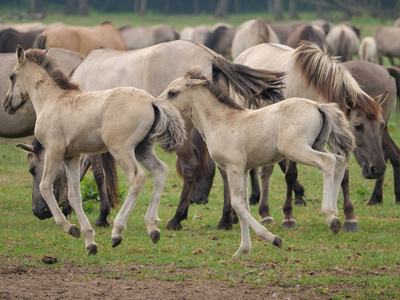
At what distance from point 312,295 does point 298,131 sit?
1.54 metres

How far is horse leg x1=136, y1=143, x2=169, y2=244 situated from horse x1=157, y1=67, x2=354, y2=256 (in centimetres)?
51

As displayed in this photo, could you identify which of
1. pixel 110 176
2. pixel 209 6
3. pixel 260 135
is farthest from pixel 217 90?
pixel 209 6

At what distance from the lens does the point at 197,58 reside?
8398mm

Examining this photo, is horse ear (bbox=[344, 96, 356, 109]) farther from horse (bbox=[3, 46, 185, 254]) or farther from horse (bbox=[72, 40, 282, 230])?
horse (bbox=[3, 46, 185, 254])

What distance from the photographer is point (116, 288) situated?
5.34 m

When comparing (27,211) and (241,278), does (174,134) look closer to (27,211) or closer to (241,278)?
(241,278)

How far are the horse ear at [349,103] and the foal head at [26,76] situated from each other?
2.92 m

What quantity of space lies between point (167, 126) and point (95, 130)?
70cm

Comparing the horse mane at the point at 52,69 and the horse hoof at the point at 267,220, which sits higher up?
the horse mane at the point at 52,69

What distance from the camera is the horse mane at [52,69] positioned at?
271 inches

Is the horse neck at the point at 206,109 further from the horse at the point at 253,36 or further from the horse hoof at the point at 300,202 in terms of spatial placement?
the horse at the point at 253,36

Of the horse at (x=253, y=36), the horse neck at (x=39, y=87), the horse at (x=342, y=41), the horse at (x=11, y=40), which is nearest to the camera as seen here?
the horse neck at (x=39, y=87)

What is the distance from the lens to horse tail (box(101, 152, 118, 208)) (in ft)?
29.2

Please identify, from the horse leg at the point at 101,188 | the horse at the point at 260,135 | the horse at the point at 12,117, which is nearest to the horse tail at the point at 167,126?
the horse at the point at 260,135
